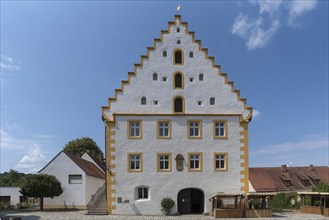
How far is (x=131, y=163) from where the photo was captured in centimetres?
2644

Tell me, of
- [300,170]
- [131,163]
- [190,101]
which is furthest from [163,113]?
[300,170]

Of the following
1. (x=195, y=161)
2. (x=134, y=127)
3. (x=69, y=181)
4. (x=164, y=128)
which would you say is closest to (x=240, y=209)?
(x=195, y=161)

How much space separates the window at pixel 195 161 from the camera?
2661cm

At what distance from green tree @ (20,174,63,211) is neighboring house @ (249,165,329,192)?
2164cm

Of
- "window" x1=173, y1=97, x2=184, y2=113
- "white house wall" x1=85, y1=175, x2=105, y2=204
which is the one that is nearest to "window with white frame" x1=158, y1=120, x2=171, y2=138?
"window" x1=173, y1=97, x2=184, y2=113

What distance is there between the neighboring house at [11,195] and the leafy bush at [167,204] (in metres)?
25.3

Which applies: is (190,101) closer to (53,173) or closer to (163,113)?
(163,113)

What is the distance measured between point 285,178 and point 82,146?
3291cm

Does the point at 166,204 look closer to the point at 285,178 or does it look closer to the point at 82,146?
the point at 285,178

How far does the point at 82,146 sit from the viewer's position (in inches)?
2319

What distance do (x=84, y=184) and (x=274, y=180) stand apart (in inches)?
882

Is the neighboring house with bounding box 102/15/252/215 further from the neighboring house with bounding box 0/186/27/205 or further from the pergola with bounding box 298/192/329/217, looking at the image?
the neighboring house with bounding box 0/186/27/205

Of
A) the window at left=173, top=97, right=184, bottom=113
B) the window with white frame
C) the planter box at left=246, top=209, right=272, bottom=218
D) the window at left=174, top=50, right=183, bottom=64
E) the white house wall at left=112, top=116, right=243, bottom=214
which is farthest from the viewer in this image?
the window at left=174, top=50, right=183, bottom=64

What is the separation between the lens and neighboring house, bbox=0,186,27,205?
4384 cm
